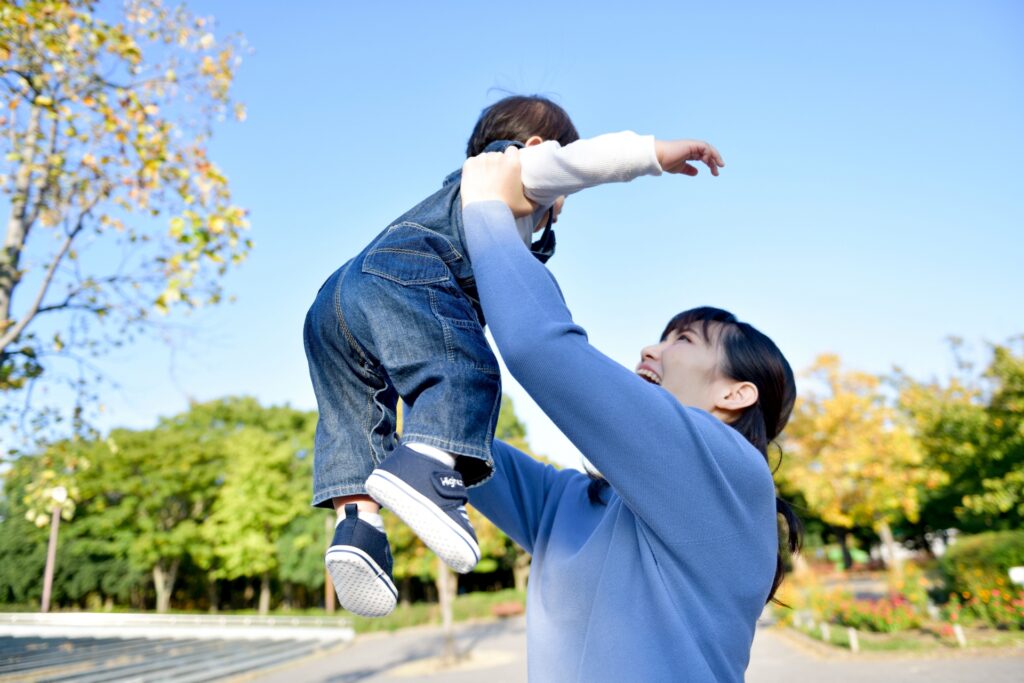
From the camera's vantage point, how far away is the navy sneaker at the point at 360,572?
1.34 m

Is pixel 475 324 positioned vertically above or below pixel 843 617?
above

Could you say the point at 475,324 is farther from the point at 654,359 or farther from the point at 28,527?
the point at 28,527

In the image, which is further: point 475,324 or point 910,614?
point 910,614

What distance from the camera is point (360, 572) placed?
135 centimetres

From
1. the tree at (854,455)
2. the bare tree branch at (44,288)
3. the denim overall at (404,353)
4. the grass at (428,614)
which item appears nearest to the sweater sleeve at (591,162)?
the denim overall at (404,353)

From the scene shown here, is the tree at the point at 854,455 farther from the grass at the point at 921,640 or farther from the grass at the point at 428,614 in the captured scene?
the grass at the point at 428,614

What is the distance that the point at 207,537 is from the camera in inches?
1335

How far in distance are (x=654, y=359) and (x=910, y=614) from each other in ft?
58.6

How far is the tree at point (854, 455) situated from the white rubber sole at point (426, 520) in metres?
21.5

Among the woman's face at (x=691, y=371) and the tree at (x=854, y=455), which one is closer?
the woman's face at (x=691, y=371)

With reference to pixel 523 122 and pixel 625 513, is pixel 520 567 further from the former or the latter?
pixel 523 122

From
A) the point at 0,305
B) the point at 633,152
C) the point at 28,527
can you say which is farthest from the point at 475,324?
the point at 28,527

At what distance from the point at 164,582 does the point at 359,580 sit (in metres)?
39.5

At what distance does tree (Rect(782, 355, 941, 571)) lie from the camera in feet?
71.4
